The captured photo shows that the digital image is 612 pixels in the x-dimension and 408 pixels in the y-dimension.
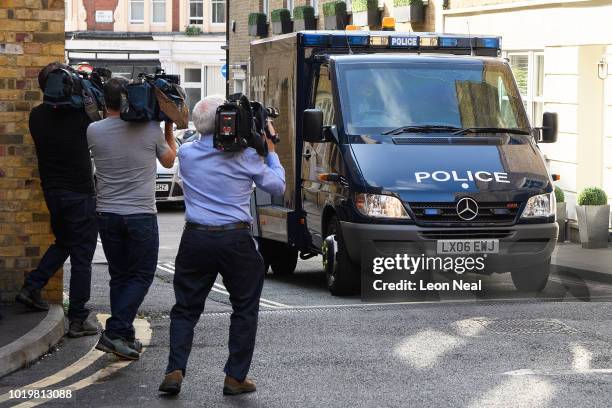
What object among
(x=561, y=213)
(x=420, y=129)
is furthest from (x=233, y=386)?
(x=561, y=213)

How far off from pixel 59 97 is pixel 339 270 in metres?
3.74

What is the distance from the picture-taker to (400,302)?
12195mm

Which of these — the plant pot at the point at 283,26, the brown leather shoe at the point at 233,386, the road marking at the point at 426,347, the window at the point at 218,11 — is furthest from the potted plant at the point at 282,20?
the brown leather shoe at the point at 233,386

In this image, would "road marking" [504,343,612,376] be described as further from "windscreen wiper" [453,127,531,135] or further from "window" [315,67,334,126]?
"window" [315,67,334,126]

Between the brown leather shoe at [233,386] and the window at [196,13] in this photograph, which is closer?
the brown leather shoe at [233,386]

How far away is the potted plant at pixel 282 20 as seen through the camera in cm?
3566

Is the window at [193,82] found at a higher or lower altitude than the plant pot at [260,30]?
lower

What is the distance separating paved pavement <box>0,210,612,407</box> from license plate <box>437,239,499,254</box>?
45cm

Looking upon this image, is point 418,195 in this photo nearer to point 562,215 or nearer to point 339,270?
point 339,270

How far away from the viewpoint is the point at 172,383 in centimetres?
784

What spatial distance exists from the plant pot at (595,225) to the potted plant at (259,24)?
66.0 ft

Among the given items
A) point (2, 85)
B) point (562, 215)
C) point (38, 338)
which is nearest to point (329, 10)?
point (562, 215)

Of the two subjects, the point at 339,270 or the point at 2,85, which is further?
the point at 339,270

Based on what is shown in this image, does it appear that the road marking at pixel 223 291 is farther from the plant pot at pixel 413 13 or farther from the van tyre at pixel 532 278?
the plant pot at pixel 413 13
